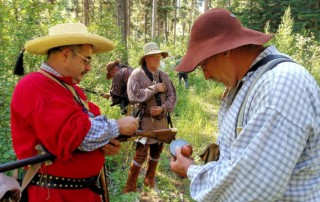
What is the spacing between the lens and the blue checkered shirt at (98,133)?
2.02m

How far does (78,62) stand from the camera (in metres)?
2.21

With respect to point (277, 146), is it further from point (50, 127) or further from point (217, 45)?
point (50, 127)

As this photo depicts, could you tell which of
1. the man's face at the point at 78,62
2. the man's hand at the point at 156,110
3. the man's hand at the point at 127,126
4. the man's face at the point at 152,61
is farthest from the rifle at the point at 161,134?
the man's face at the point at 152,61

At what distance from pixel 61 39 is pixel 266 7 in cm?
1797

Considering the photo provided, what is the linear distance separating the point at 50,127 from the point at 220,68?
1.08 m

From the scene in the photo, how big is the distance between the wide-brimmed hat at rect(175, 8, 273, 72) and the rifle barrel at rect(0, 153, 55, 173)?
106 centimetres

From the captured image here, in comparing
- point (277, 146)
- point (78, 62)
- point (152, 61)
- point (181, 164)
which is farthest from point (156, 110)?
point (277, 146)

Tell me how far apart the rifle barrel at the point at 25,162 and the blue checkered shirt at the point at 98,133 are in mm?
216

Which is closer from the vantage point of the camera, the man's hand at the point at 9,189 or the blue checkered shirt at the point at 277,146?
the blue checkered shirt at the point at 277,146

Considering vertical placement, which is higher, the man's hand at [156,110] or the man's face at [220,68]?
the man's face at [220,68]

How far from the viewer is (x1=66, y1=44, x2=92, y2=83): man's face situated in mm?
2186

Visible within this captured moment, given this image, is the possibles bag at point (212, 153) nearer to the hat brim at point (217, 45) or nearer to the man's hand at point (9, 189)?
the hat brim at point (217, 45)

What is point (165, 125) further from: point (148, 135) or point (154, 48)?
point (148, 135)

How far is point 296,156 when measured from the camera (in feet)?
4.00
